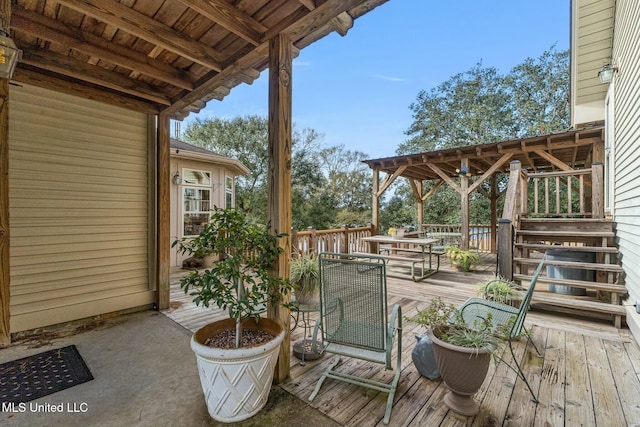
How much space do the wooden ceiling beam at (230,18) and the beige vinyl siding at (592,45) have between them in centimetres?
600

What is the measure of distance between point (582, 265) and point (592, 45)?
4267mm

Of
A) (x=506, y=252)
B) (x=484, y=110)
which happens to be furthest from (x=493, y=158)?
(x=484, y=110)

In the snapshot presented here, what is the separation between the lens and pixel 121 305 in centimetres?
370

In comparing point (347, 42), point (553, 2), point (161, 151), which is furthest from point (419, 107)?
point (161, 151)

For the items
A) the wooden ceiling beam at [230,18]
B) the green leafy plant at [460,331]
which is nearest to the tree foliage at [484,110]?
the green leafy plant at [460,331]

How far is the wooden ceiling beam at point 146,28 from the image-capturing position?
6.78 ft

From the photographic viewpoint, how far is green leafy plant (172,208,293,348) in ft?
A: 6.05

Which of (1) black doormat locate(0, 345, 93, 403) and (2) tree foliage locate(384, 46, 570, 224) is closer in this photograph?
(1) black doormat locate(0, 345, 93, 403)

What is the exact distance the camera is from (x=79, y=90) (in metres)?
3.30

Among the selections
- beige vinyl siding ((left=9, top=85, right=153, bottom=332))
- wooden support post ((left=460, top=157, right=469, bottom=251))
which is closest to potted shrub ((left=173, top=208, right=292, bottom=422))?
beige vinyl siding ((left=9, top=85, right=153, bottom=332))

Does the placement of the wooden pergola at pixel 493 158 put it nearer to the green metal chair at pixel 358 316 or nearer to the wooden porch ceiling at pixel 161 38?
the wooden porch ceiling at pixel 161 38

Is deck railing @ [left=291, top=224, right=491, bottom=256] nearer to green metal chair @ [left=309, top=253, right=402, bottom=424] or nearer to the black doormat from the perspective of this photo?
green metal chair @ [left=309, top=253, right=402, bottom=424]

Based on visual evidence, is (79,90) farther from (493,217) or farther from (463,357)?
(493,217)

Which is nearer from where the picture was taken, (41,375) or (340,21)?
(340,21)
